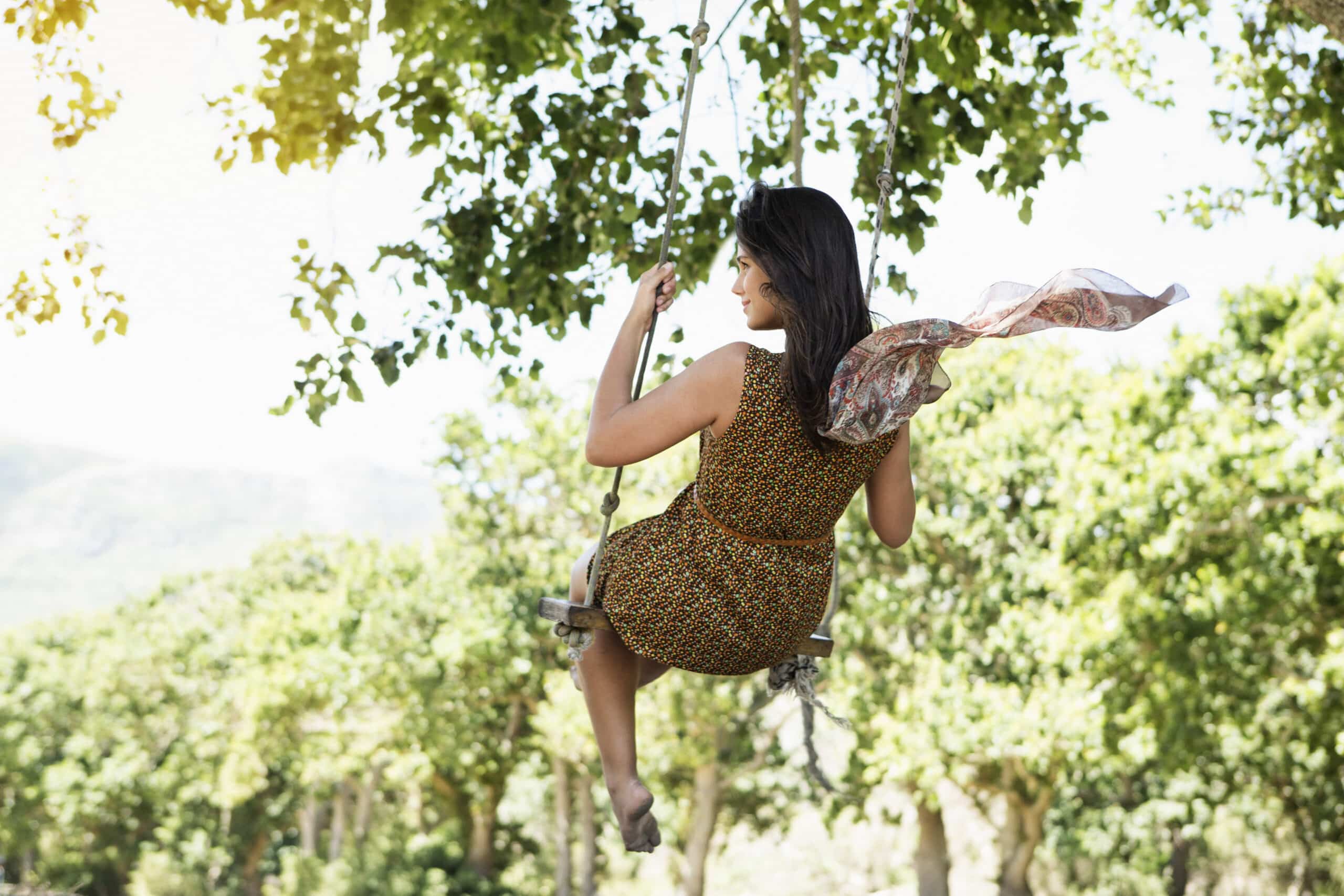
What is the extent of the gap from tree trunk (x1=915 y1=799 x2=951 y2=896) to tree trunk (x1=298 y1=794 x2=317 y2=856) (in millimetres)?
14819

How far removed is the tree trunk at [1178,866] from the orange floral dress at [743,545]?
23020 millimetres

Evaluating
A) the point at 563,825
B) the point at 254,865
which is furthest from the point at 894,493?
the point at 254,865

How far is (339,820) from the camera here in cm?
2923

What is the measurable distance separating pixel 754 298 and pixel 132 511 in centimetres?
15358

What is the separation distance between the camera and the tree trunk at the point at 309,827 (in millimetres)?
29881

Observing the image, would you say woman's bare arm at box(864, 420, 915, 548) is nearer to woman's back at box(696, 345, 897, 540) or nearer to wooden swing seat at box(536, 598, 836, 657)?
woman's back at box(696, 345, 897, 540)

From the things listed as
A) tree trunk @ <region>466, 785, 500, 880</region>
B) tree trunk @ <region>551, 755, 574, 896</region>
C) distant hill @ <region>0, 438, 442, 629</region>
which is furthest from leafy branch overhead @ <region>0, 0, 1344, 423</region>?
distant hill @ <region>0, 438, 442, 629</region>

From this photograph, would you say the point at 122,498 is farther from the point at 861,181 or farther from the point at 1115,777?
the point at 861,181

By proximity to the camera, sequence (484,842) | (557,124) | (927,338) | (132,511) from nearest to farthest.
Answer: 1. (927,338)
2. (557,124)
3. (484,842)
4. (132,511)

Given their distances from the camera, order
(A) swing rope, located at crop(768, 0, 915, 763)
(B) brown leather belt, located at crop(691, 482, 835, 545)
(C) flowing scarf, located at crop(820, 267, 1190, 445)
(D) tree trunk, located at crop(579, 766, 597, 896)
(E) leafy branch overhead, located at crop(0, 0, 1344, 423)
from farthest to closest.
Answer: (D) tree trunk, located at crop(579, 766, 597, 896), (E) leafy branch overhead, located at crop(0, 0, 1344, 423), (A) swing rope, located at crop(768, 0, 915, 763), (B) brown leather belt, located at crop(691, 482, 835, 545), (C) flowing scarf, located at crop(820, 267, 1190, 445)

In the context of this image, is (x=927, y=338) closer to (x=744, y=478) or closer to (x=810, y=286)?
(x=810, y=286)

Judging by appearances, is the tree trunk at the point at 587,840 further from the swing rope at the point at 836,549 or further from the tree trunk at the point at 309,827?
the swing rope at the point at 836,549

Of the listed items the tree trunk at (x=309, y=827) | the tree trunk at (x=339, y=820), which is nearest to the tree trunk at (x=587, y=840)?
the tree trunk at (x=339, y=820)

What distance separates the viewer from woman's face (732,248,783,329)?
2551mm
